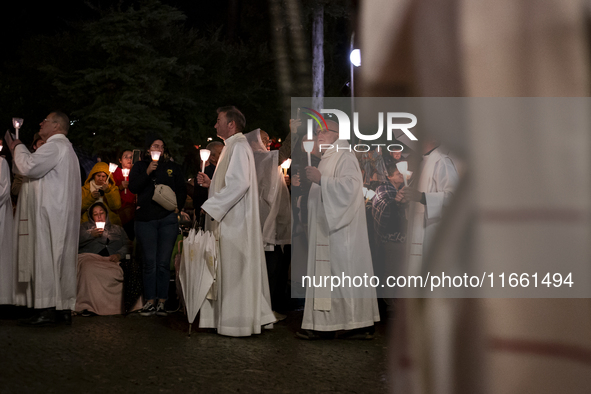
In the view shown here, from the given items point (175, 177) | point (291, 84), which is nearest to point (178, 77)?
point (291, 84)

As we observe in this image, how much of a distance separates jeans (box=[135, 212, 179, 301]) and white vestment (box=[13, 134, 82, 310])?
3.04ft

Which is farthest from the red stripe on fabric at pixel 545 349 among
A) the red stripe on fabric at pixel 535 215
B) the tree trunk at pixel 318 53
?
the tree trunk at pixel 318 53

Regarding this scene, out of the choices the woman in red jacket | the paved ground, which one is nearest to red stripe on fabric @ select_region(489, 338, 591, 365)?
the paved ground

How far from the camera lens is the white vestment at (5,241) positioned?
7.80 meters

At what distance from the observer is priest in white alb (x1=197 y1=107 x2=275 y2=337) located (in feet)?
22.1

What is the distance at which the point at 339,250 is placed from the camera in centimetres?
686

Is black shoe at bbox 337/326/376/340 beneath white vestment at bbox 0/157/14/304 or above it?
beneath

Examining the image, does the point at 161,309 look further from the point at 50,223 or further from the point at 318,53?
the point at 318,53

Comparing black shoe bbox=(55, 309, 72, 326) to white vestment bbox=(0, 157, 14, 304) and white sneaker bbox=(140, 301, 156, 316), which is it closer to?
white vestment bbox=(0, 157, 14, 304)

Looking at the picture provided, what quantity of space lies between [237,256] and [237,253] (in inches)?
1.3

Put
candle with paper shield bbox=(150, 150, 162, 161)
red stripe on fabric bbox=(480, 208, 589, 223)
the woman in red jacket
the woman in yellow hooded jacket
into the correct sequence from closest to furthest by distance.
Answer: red stripe on fabric bbox=(480, 208, 589, 223), candle with paper shield bbox=(150, 150, 162, 161), the woman in yellow hooded jacket, the woman in red jacket

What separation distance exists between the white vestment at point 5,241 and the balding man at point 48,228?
0.64 metres

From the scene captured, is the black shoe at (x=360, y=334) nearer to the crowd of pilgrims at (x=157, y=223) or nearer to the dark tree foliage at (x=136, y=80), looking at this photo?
the crowd of pilgrims at (x=157, y=223)

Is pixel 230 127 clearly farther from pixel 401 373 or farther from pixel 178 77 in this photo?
pixel 178 77
